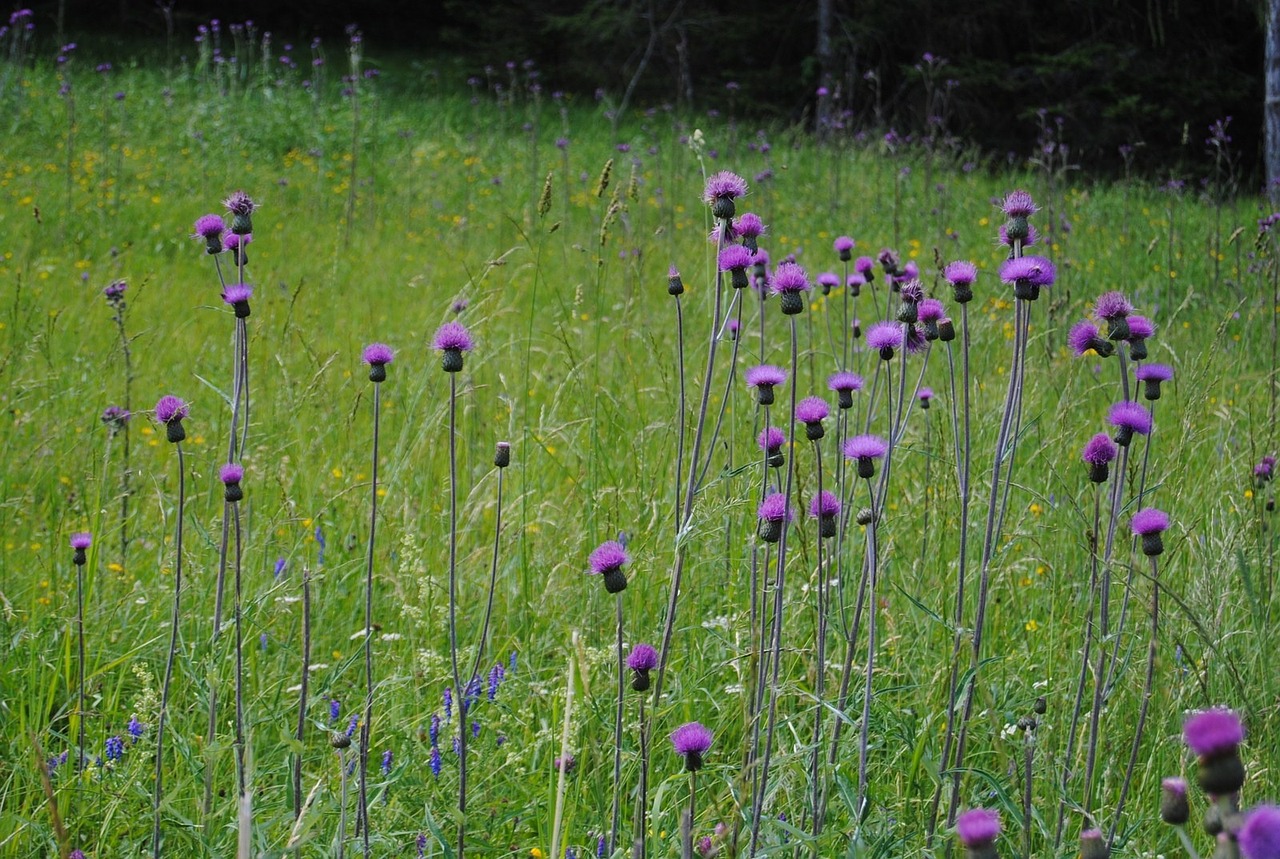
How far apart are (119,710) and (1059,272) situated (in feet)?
14.8

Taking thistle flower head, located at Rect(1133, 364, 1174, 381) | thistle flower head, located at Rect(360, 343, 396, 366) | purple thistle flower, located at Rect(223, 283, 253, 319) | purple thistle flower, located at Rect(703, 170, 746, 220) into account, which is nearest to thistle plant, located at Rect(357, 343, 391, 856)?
thistle flower head, located at Rect(360, 343, 396, 366)

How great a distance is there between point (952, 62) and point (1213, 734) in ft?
45.1

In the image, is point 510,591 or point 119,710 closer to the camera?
point 119,710

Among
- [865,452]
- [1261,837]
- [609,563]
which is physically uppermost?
[1261,837]

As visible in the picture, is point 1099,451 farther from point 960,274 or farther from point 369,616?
point 369,616

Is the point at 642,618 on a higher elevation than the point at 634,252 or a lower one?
lower

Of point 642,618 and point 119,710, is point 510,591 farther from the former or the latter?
point 119,710

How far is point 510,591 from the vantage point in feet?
7.27

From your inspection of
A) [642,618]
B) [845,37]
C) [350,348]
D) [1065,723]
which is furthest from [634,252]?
[845,37]

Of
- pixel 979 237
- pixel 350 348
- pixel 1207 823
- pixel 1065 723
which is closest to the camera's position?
pixel 1207 823

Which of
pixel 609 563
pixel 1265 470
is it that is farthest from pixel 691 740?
pixel 1265 470

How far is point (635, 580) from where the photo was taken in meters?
2.13

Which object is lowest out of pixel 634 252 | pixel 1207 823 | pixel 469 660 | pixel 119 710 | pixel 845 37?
pixel 119 710

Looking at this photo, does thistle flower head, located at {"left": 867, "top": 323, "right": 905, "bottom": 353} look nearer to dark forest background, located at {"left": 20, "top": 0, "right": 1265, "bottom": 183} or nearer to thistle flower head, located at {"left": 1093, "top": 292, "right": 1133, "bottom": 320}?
thistle flower head, located at {"left": 1093, "top": 292, "right": 1133, "bottom": 320}
